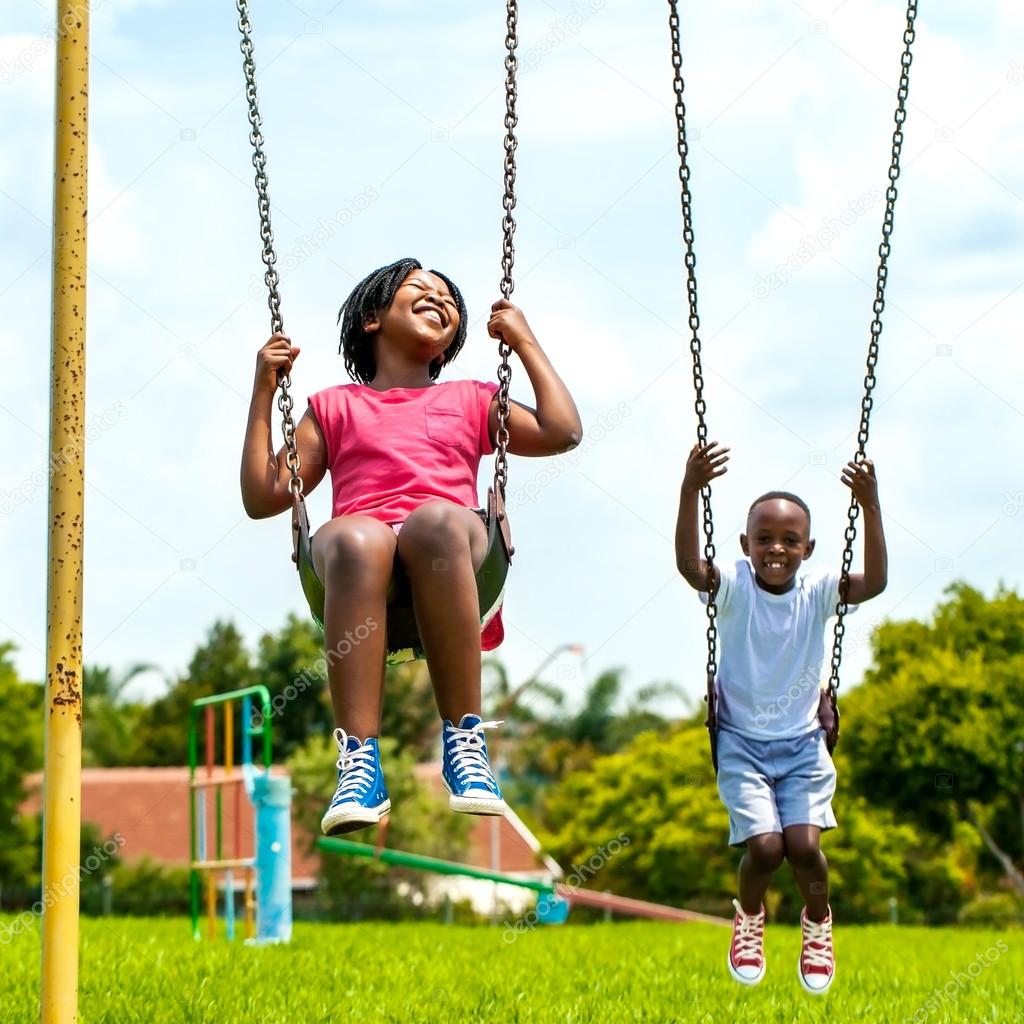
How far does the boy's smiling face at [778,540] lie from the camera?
227 inches

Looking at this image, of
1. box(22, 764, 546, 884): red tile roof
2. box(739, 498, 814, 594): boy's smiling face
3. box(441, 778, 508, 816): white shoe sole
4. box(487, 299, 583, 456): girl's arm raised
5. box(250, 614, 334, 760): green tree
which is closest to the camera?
box(441, 778, 508, 816): white shoe sole

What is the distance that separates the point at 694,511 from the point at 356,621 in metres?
1.62

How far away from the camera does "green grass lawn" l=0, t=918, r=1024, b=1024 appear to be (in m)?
6.47

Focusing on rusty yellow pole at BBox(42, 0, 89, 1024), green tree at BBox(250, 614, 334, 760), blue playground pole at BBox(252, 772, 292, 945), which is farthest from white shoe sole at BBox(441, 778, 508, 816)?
green tree at BBox(250, 614, 334, 760)

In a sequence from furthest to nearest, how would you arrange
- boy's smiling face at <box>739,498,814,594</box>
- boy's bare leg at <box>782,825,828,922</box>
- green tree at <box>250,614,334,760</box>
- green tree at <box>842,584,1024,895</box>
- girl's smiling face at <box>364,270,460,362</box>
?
green tree at <box>250,614,334,760</box>, green tree at <box>842,584,1024,895</box>, boy's smiling face at <box>739,498,814,594</box>, boy's bare leg at <box>782,825,828,922</box>, girl's smiling face at <box>364,270,460,362</box>

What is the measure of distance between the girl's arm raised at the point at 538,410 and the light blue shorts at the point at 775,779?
1536 mm

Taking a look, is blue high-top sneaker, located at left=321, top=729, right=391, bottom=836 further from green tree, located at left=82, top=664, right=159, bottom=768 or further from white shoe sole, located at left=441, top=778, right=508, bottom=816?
green tree, located at left=82, top=664, right=159, bottom=768

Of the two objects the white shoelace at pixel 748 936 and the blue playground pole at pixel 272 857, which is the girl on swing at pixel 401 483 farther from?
the blue playground pole at pixel 272 857

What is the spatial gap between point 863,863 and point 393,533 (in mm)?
27744

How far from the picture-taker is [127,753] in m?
45.3

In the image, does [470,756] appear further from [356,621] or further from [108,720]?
[108,720]

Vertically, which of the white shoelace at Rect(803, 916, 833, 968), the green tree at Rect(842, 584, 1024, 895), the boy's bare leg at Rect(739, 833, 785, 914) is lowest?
the white shoelace at Rect(803, 916, 833, 968)

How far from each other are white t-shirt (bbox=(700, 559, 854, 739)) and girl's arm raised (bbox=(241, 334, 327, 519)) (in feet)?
5.65

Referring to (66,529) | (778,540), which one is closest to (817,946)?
(778,540)
